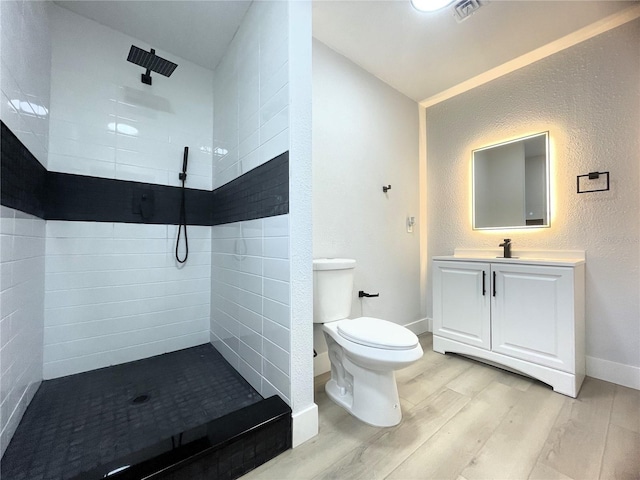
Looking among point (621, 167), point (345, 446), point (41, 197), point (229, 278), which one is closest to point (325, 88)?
point (229, 278)

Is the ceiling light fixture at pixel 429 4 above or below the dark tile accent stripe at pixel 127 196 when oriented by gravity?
above

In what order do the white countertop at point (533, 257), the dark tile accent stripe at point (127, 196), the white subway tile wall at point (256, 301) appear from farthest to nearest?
the white countertop at point (533, 257) → the white subway tile wall at point (256, 301) → the dark tile accent stripe at point (127, 196)

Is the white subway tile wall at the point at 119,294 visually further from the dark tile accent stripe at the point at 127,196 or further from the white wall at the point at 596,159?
the white wall at the point at 596,159

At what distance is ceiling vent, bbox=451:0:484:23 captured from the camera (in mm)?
1622

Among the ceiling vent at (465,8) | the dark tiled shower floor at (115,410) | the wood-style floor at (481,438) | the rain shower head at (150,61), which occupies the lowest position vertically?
the wood-style floor at (481,438)

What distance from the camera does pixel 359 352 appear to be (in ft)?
4.33

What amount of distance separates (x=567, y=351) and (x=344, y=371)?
1379 mm

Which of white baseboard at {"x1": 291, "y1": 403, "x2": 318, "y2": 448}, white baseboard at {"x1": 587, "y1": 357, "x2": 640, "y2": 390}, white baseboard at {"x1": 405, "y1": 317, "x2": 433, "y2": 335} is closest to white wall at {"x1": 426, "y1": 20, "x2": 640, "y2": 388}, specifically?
white baseboard at {"x1": 587, "y1": 357, "x2": 640, "y2": 390}

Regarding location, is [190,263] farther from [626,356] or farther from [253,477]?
[626,356]

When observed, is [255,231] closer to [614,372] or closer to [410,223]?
[410,223]

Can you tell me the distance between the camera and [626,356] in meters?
1.72

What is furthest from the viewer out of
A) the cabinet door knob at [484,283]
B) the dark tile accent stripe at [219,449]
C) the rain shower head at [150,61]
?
the cabinet door knob at [484,283]

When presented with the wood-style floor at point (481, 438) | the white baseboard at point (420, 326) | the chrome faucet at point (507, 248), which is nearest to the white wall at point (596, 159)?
the chrome faucet at point (507, 248)

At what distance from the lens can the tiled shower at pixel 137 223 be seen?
121 cm
